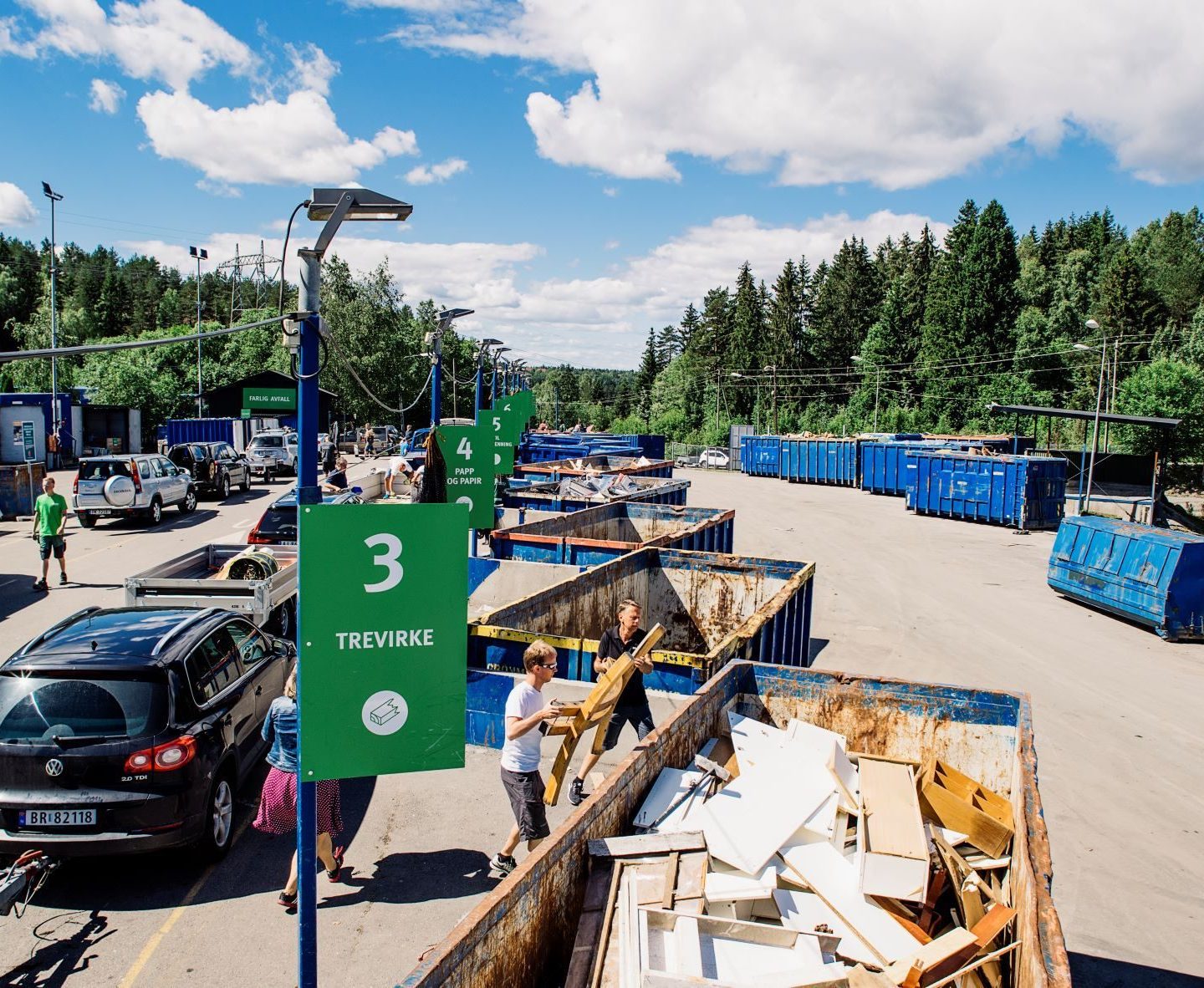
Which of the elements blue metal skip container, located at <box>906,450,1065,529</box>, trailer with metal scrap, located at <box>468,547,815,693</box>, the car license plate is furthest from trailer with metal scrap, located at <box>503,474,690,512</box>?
blue metal skip container, located at <box>906,450,1065,529</box>

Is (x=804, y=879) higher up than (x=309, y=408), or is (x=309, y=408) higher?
(x=309, y=408)

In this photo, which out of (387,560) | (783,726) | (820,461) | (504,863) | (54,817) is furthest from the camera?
(820,461)

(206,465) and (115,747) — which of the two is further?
(206,465)

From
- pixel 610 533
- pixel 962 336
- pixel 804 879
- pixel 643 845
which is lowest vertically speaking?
pixel 804 879

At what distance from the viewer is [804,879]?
15.2ft

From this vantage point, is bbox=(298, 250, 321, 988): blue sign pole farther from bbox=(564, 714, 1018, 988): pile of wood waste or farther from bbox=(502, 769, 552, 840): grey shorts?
bbox=(502, 769, 552, 840): grey shorts

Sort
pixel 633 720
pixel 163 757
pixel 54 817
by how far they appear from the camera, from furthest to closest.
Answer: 1. pixel 633 720
2. pixel 163 757
3. pixel 54 817

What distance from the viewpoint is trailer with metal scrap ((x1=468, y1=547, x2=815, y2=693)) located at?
785 cm

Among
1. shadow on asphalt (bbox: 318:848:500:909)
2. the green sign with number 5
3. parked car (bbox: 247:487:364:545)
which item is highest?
the green sign with number 5

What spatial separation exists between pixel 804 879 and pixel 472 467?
7.17m

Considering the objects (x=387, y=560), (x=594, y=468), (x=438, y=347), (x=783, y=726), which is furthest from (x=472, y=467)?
(x=594, y=468)

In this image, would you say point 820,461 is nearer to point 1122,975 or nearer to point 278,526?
point 278,526

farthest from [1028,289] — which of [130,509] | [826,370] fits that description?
[130,509]

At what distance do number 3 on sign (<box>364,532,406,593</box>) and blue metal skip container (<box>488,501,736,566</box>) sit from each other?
26.2 ft
